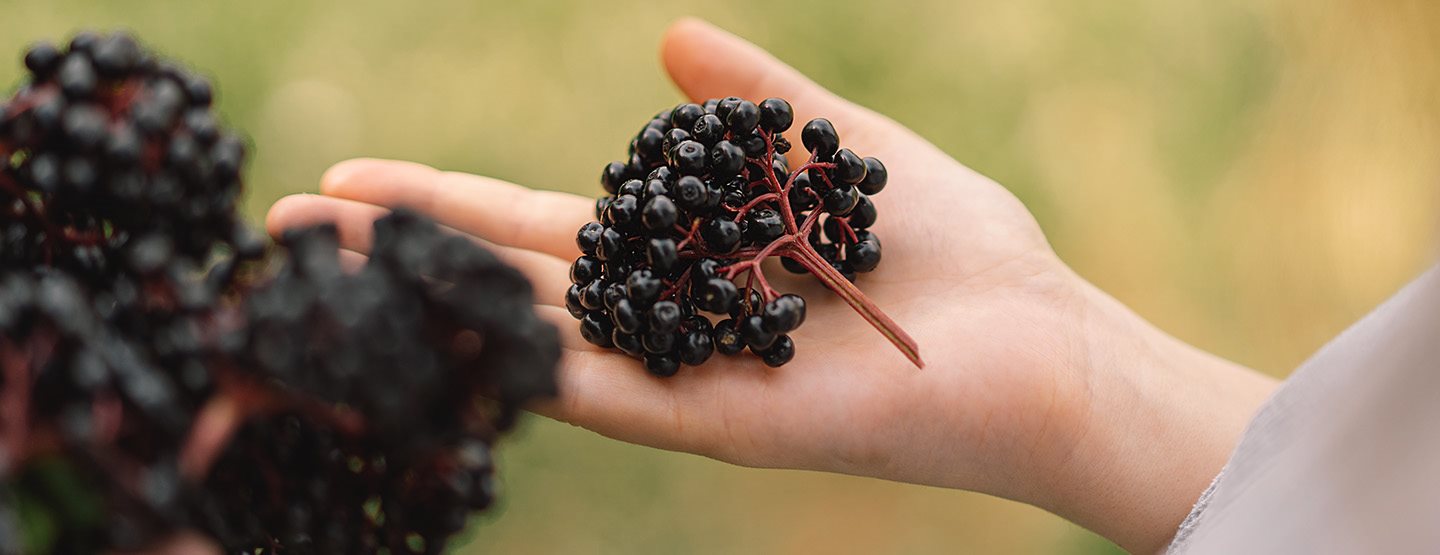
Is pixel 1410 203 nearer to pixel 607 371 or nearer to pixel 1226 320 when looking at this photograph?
pixel 1226 320

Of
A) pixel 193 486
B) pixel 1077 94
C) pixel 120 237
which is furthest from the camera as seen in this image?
pixel 1077 94

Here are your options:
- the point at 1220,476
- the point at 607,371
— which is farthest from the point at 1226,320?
the point at 607,371

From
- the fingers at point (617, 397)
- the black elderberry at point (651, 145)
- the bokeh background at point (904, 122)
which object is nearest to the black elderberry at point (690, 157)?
A: the black elderberry at point (651, 145)

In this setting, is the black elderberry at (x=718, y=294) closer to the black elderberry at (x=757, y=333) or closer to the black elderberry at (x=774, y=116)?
the black elderberry at (x=757, y=333)

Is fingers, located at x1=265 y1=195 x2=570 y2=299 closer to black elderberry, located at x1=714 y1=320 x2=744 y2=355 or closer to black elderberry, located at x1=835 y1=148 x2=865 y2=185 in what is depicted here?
black elderberry, located at x1=714 y1=320 x2=744 y2=355

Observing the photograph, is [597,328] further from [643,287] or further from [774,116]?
[774,116]

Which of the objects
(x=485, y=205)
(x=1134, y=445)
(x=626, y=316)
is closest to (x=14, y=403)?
(x=626, y=316)
